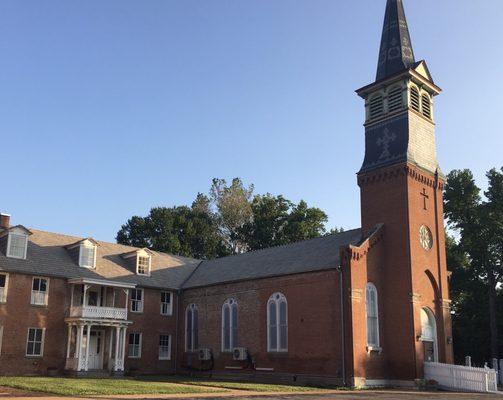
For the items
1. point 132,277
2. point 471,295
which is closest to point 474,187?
point 471,295

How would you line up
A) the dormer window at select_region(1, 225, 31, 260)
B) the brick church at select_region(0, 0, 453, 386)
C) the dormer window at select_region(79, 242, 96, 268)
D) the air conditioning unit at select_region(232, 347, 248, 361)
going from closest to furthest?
the brick church at select_region(0, 0, 453, 386), the dormer window at select_region(1, 225, 31, 260), the air conditioning unit at select_region(232, 347, 248, 361), the dormer window at select_region(79, 242, 96, 268)

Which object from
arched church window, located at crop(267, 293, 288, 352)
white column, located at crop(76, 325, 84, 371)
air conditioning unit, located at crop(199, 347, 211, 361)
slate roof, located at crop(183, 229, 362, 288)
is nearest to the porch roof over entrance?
white column, located at crop(76, 325, 84, 371)

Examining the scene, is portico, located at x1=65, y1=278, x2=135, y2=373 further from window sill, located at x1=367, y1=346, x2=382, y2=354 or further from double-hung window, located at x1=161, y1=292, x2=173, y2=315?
window sill, located at x1=367, y1=346, x2=382, y2=354

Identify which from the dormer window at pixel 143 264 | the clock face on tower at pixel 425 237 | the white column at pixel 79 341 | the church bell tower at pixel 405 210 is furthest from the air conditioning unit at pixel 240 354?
the clock face on tower at pixel 425 237

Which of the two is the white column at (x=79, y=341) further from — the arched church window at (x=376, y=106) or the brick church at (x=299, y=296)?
the arched church window at (x=376, y=106)

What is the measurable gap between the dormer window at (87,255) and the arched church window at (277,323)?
476 inches

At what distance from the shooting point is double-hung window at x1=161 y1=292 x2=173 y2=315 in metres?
40.7

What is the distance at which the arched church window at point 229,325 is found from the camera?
3684 cm

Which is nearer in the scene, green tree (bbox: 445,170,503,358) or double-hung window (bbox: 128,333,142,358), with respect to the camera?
double-hung window (bbox: 128,333,142,358)

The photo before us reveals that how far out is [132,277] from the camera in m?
39.4

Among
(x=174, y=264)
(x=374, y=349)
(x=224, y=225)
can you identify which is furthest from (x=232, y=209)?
(x=374, y=349)

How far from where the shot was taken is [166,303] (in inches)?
1613

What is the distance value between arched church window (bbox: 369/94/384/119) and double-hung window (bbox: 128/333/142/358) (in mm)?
21143

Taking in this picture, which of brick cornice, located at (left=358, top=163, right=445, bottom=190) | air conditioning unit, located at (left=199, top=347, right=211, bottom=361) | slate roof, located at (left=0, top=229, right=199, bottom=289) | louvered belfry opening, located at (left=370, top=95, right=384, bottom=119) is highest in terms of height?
louvered belfry opening, located at (left=370, top=95, right=384, bottom=119)
